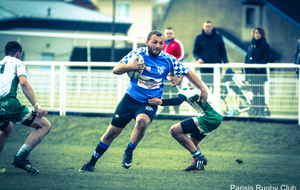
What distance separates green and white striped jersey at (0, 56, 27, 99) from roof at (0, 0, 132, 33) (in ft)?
43.7

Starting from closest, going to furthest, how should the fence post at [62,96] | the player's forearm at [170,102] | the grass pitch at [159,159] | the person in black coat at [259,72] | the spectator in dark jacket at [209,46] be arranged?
the grass pitch at [159,159] < the player's forearm at [170,102] < the person in black coat at [259,72] < the spectator in dark jacket at [209,46] < the fence post at [62,96]

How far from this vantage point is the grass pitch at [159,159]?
4.24 meters

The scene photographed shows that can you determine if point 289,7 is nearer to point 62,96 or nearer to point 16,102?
point 62,96

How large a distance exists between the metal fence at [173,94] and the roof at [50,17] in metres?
8.83

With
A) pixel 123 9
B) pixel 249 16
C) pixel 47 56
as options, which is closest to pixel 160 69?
pixel 47 56

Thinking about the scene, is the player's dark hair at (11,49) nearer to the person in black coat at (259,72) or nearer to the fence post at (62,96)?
the fence post at (62,96)

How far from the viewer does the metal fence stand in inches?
345

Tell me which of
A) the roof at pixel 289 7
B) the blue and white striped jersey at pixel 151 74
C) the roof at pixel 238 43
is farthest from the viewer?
the roof at pixel 238 43

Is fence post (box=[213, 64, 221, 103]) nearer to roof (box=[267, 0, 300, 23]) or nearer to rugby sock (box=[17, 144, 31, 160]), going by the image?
rugby sock (box=[17, 144, 31, 160])

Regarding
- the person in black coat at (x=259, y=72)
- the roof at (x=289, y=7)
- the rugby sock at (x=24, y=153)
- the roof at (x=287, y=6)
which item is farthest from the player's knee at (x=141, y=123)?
the roof at (x=289, y=7)

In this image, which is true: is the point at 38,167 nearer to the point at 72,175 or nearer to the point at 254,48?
the point at 72,175

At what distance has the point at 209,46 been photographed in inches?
361

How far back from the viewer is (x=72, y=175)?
4570 millimetres

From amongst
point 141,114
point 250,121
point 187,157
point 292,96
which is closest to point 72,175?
point 141,114
